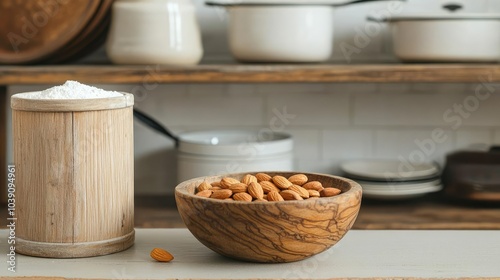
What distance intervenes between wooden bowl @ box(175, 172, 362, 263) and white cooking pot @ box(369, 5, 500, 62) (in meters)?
1.07

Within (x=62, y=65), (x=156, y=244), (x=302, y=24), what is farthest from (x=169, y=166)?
(x=156, y=244)

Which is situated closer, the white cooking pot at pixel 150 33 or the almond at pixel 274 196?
the almond at pixel 274 196

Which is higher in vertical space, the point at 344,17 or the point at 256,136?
the point at 344,17

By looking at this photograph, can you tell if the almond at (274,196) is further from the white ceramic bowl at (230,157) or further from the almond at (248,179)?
the white ceramic bowl at (230,157)

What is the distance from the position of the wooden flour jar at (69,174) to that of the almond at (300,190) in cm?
27

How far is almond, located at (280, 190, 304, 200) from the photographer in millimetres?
1095

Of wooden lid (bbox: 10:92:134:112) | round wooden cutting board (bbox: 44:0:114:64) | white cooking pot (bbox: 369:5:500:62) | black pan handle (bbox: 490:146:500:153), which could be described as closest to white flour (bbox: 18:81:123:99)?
wooden lid (bbox: 10:92:134:112)

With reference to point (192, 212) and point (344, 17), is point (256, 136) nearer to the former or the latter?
point (344, 17)

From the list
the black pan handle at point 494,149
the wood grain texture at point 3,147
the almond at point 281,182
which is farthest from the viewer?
the wood grain texture at point 3,147

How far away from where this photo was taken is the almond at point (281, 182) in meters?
1.16

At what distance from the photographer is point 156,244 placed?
49.6 inches

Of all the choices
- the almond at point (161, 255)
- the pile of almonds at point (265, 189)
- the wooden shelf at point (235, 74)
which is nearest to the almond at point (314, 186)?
the pile of almonds at point (265, 189)

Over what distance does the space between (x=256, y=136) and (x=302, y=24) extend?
44 centimetres

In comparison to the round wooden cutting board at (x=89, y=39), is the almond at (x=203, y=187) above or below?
below
